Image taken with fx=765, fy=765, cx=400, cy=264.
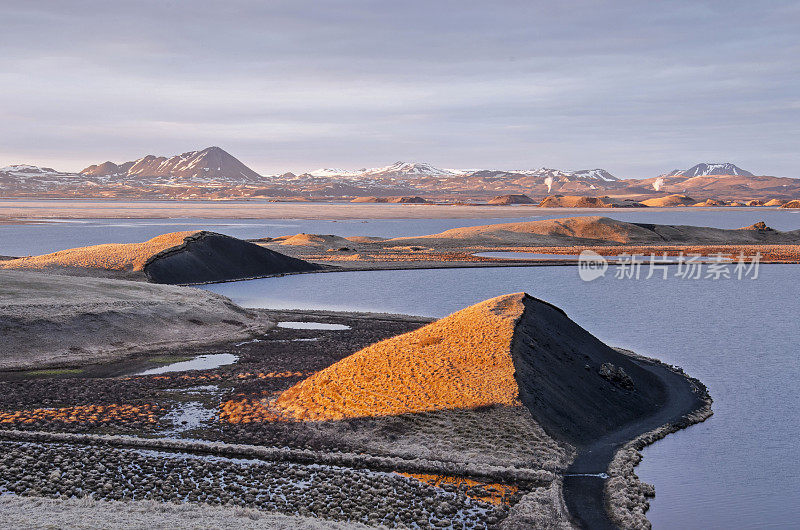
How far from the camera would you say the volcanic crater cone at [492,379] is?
2084cm

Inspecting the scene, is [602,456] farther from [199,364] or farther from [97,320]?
[97,320]

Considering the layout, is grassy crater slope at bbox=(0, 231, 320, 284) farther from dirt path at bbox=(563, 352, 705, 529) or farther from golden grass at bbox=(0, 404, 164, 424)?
dirt path at bbox=(563, 352, 705, 529)

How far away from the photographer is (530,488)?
16797 millimetres

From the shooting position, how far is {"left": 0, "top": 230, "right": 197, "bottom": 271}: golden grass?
189 feet

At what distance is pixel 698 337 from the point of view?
123 feet

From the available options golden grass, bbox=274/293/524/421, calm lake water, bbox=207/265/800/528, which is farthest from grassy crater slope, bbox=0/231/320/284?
golden grass, bbox=274/293/524/421

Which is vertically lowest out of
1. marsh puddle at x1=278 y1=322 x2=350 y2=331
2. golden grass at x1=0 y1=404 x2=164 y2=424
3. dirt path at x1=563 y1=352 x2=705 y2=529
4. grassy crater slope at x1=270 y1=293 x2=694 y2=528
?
marsh puddle at x1=278 y1=322 x2=350 y2=331

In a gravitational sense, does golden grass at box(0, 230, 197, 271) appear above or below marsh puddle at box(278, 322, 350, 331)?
above

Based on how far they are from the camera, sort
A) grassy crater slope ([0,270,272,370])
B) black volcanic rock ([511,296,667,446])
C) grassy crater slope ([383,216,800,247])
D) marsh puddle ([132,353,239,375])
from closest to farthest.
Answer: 1. black volcanic rock ([511,296,667,446])
2. marsh puddle ([132,353,239,375])
3. grassy crater slope ([0,270,272,370])
4. grassy crater slope ([383,216,800,247])

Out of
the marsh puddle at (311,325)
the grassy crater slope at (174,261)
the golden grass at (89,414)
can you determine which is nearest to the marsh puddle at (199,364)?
the golden grass at (89,414)

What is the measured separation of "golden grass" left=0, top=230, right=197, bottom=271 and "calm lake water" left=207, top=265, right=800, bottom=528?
6837mm

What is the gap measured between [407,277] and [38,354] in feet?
128

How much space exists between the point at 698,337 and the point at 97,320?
92.2ft

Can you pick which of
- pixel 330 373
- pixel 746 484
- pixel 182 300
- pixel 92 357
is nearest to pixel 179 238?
pixel 182 300
